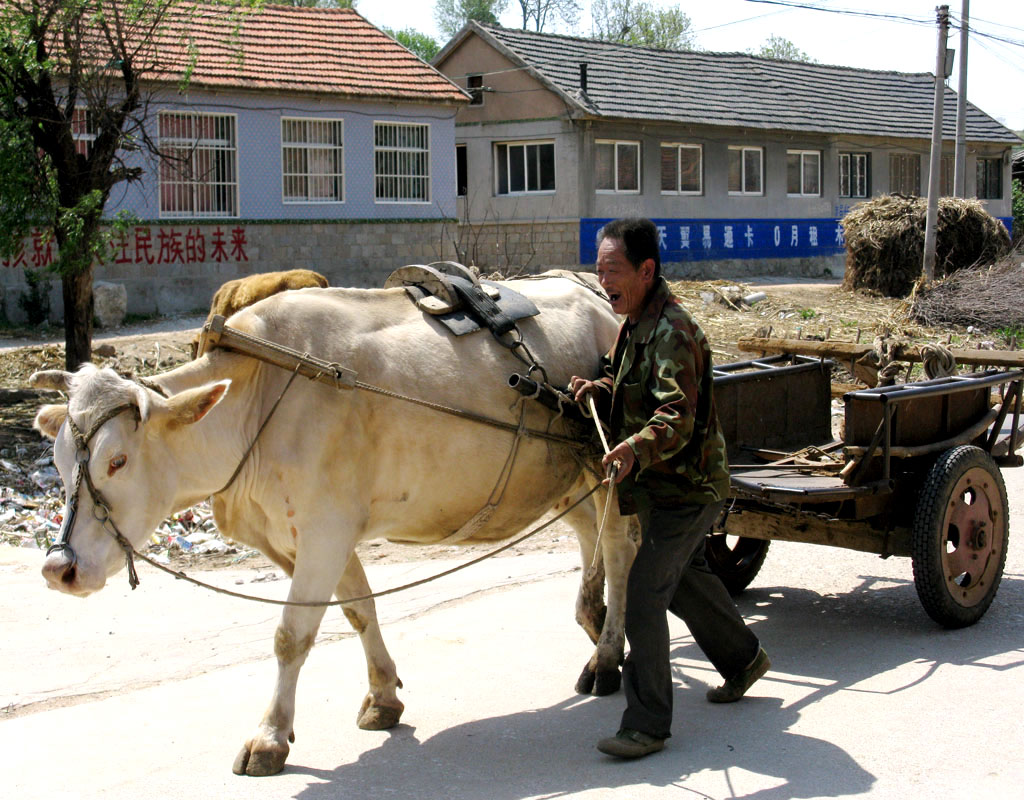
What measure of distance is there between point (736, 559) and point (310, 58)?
18.5m

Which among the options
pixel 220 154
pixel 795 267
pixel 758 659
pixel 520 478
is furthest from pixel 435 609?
pixel 795 267

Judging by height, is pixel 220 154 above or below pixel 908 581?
above

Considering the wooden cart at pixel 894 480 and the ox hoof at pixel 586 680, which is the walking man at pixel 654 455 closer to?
the ox hoof at pixel 586 680

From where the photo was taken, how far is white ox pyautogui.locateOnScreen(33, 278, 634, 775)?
430 cm

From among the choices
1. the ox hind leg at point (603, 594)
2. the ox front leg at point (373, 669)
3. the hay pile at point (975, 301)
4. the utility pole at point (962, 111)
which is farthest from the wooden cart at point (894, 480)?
the utility pole at point (962, 111)

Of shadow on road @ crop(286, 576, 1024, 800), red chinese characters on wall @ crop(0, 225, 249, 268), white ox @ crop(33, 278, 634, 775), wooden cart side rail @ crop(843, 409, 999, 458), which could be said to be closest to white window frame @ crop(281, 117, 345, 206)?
red chinese characters on wall @ crop(0, 225, 249, 268)

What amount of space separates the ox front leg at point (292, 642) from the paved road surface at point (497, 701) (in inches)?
5.4

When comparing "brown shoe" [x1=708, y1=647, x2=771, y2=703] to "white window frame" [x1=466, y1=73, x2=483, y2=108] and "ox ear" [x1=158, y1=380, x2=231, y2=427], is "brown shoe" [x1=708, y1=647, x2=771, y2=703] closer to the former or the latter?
"ox ear" [x1=158, y1=380, x2=231, y2=427]

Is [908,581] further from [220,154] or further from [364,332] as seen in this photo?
[220,154]

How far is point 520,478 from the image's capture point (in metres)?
5.23

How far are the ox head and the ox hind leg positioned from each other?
6.23ft

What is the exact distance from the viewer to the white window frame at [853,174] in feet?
113

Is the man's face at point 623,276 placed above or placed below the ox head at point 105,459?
above

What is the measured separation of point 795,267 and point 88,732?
2962 centimetres
